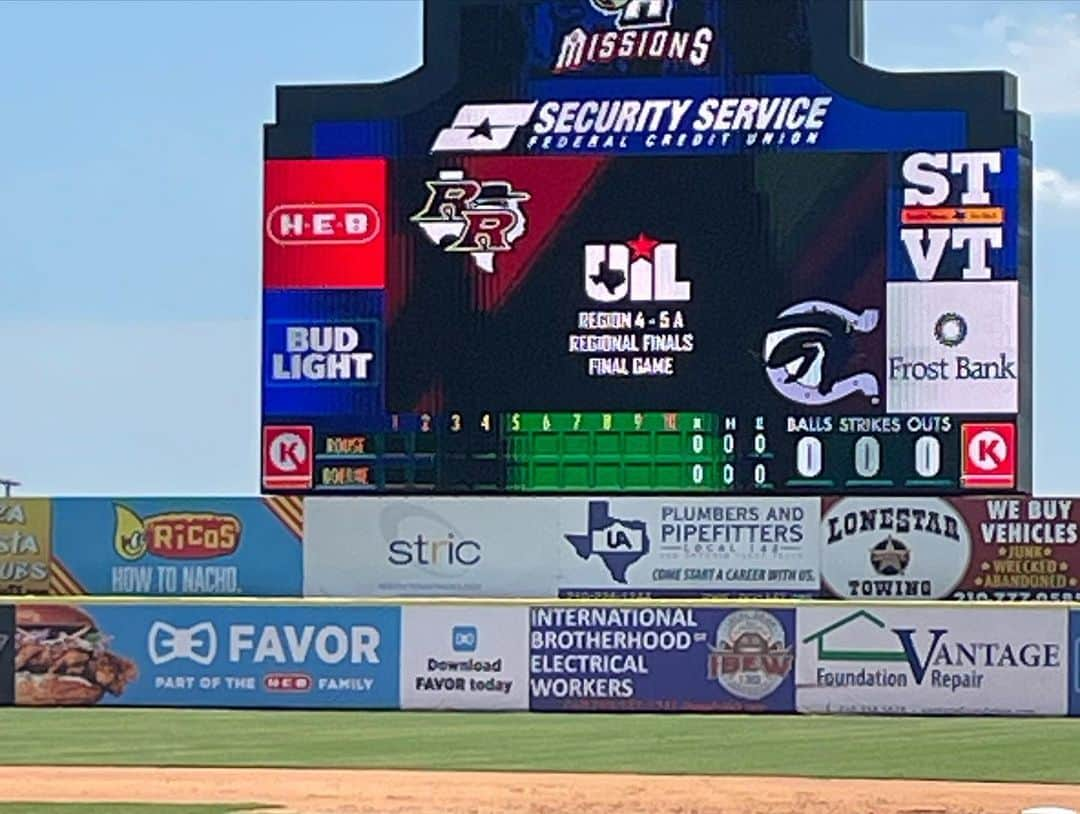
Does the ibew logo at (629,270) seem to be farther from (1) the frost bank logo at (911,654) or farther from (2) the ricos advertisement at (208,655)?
(2) the ricos advertisement at (208,655)

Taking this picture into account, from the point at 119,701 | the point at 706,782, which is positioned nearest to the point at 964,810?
the point at 706,782

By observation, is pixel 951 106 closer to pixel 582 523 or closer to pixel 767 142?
pixel 767 142

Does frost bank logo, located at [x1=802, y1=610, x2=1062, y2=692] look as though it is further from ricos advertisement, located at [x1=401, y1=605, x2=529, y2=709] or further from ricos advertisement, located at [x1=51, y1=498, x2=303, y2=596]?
ricos advertisement, located at [x1=51, y1=498, x2=303, y2=596]

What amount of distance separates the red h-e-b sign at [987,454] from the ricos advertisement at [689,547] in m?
2.30

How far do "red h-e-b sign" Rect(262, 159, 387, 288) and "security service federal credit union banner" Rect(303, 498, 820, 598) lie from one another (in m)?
2.65

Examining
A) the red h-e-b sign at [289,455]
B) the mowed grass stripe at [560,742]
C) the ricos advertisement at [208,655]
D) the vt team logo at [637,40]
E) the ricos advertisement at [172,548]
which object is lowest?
the mowed grass stripe at [560,742]

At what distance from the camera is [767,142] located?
24719 mm

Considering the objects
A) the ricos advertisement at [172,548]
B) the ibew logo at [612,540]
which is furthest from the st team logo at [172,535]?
the ibew logo at [612,540]

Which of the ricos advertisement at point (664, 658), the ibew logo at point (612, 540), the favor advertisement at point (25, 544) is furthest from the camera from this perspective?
the favor advertisement at point (25, 544)

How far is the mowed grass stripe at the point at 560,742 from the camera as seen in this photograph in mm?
22359

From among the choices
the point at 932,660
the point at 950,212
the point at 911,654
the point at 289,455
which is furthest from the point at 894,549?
the point at 289,455

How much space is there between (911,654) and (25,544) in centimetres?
972

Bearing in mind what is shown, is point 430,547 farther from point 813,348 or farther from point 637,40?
point 637,40

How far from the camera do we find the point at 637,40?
81.6ft
